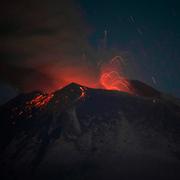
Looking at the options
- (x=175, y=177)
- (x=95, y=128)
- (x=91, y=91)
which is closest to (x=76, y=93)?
(x=91, y=91)

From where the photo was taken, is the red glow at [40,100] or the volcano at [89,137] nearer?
the volcano at [89,137]

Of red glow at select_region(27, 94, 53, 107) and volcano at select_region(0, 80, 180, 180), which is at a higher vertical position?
red glow at select_region(27, 94, 53, 107)

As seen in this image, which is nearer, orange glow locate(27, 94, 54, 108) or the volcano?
the volcano

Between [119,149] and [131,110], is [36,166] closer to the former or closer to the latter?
[119,149]

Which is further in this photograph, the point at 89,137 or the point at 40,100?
the point at 40,100

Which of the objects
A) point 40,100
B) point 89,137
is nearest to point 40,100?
point 40,100

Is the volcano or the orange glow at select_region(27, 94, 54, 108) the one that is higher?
the orange glow at select_region(27, 94, 54, 108)

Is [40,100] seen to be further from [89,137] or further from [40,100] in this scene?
[89,137]

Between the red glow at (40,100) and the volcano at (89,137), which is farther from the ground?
the red glow at (40,100)
